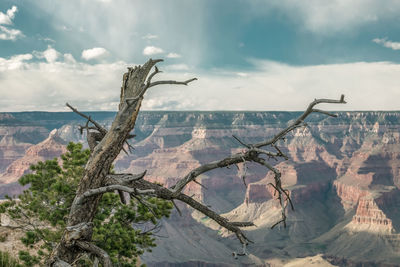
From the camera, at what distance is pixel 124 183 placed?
6129 mm

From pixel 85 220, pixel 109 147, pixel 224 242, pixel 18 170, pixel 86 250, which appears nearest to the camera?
pixel 86 250

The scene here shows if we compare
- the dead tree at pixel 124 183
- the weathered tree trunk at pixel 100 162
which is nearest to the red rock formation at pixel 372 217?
the dead tree at pixel 124 183

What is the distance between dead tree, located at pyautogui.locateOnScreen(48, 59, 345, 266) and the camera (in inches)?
223

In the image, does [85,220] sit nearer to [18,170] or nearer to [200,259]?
[200,259]

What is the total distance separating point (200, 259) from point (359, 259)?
190 feet

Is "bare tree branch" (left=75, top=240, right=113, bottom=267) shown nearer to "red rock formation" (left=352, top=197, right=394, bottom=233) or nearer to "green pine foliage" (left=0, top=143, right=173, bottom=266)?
"green pine foliage" (left=0, top=143, right=173, bottom=266)

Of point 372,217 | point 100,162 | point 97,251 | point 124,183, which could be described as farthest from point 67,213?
point 372,217

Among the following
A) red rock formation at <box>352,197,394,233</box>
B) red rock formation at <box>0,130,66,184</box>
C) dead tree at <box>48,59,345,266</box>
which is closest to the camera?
dead tree at <box>48,59,345,266</box>

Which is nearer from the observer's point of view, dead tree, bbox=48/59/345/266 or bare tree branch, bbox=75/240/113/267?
bare tree branch, bbox=75/240/113/267

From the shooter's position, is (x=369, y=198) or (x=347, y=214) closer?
(x=369, y=198)

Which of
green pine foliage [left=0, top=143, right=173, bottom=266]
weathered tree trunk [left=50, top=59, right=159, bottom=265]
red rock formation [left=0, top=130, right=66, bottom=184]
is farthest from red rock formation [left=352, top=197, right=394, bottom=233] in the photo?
weathered tree trunk [left=50, top=59, right=159, bottom=265]

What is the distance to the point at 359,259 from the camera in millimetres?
138875

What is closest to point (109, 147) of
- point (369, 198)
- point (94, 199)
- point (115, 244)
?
point (94, 199)

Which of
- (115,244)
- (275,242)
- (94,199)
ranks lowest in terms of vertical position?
(275,242)
